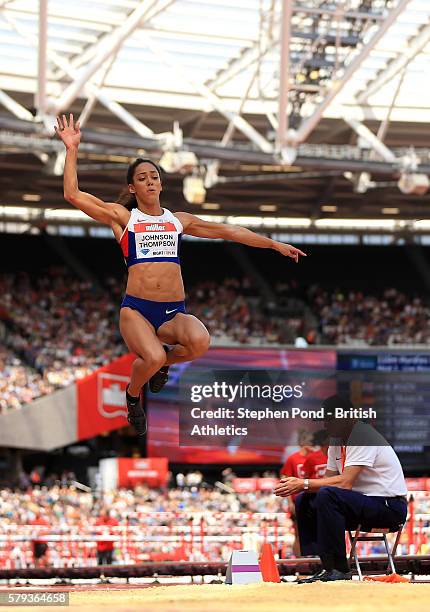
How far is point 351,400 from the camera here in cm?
1010

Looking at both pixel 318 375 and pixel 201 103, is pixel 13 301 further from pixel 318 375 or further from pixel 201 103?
pixel 318 375

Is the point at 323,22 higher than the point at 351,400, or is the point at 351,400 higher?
the point at 323,22

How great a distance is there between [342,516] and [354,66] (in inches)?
602

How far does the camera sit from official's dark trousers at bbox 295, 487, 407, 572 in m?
8.72

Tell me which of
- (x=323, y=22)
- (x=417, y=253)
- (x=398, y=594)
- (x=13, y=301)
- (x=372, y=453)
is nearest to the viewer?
(x=398, y=594)

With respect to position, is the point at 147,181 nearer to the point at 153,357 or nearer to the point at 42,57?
the point at 153,357

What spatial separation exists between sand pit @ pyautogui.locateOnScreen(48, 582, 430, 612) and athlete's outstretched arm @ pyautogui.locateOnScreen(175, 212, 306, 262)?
2620mm

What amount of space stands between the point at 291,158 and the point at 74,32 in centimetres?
561

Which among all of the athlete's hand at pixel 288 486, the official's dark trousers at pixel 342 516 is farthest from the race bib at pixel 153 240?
the official's dark trousers at pixel 342 516

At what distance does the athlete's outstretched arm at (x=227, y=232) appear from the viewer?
9359 millimetres

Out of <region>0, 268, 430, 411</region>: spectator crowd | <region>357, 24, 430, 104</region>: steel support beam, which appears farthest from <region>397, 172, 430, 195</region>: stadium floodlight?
<region>0, 268, 430, 411</region>: spectator crowd

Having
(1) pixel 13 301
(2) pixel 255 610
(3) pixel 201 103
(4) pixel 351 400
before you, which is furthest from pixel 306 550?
(1) pixel 13 301

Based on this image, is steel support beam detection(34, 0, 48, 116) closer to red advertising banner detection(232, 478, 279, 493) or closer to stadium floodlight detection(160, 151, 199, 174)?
stadium floodlight detection(160, 151, 199, 174)

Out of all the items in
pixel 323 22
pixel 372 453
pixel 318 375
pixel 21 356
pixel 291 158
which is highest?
pixel 323 22
